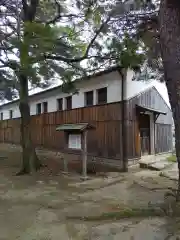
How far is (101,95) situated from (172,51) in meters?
8.36

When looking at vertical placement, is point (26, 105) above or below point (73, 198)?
above

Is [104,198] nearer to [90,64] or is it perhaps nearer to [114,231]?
[114,231]

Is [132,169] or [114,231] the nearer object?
[114,231]

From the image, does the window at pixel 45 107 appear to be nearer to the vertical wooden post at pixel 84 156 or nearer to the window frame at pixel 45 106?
the window frame at pixel 45 106

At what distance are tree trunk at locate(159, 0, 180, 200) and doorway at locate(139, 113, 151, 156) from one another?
803 cm

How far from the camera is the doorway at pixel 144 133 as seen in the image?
12234mm

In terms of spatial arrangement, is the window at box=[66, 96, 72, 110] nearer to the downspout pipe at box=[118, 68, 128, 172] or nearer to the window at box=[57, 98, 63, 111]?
the window at box=[57, 98, 63, 111]

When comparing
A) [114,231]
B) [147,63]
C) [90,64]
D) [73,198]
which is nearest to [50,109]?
[90,64]

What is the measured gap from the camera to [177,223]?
3961mm

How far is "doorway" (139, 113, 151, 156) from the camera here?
12.2 m

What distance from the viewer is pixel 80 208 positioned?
529 cm

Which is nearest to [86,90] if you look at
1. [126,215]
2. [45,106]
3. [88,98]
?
[88,98]

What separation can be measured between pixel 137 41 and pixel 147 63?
36.0 inches

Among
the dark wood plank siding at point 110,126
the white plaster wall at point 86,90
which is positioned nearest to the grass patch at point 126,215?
the dark wood plank siding at point 110,126
